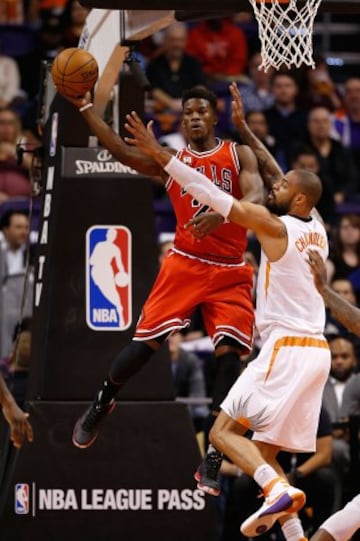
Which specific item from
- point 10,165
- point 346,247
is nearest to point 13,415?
point 10,165

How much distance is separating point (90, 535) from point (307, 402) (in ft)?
6.81

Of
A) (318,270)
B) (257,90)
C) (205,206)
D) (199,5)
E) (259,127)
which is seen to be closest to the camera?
(318,270)

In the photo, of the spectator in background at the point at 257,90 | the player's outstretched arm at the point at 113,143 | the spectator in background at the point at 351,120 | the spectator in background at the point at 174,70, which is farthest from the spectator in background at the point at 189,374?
the spectator in background at the point at 351,120

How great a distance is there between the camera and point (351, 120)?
17.3 meters

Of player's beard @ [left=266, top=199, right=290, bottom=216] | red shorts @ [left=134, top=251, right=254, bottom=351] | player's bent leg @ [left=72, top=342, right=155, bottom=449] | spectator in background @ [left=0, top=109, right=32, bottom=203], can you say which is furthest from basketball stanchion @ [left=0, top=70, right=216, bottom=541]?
spectator in background @ [left=0, top=109, right=32, bottom=203]

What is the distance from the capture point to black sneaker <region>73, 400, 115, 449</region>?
31.4 feet

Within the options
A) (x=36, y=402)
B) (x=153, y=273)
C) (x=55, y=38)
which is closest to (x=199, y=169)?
(x=153, y=273)

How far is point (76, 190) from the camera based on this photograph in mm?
10344

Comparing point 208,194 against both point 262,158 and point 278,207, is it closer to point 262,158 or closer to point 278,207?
point 278,207

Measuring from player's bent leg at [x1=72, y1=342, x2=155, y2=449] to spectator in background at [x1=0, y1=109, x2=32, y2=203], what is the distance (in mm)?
5343

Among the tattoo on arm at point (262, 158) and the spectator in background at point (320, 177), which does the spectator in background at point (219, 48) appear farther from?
the tattoo on arm at point (262, 158)

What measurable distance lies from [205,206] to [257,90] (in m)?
8.00

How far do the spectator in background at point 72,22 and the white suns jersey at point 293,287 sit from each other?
7.77 metres

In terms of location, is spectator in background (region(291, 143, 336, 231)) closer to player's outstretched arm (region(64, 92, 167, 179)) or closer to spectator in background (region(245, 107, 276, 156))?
spectator in background (region(245, 107, 276, 156))
